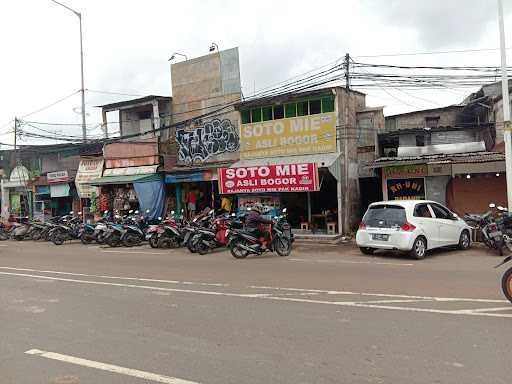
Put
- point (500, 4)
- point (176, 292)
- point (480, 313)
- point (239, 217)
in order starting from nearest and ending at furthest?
point (480, 313) < point (176, 292) < point (500, 4) < point (239, 217)

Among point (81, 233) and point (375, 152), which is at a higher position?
point (375, 152)

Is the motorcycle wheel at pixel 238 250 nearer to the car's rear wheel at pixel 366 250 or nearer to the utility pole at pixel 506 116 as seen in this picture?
the car's rear wheel at pixel 366 250

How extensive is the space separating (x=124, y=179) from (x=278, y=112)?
28.0 ft

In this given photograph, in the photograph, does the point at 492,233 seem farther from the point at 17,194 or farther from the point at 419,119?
the point at 17,194

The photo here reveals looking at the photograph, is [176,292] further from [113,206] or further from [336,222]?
[113,206]

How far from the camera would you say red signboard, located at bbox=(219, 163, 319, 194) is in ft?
60.4

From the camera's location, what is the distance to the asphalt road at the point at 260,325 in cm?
450

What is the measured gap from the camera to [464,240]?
1434cm

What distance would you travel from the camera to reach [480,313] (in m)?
6.43

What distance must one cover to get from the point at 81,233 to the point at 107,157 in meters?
7.40

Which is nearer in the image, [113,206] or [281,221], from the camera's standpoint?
[281,221]

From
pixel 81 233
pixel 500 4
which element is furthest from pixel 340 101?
pixel 81 233

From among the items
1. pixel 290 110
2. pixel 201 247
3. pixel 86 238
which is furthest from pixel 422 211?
pixel 86 238

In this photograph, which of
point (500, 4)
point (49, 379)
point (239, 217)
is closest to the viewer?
point (49, 379)
